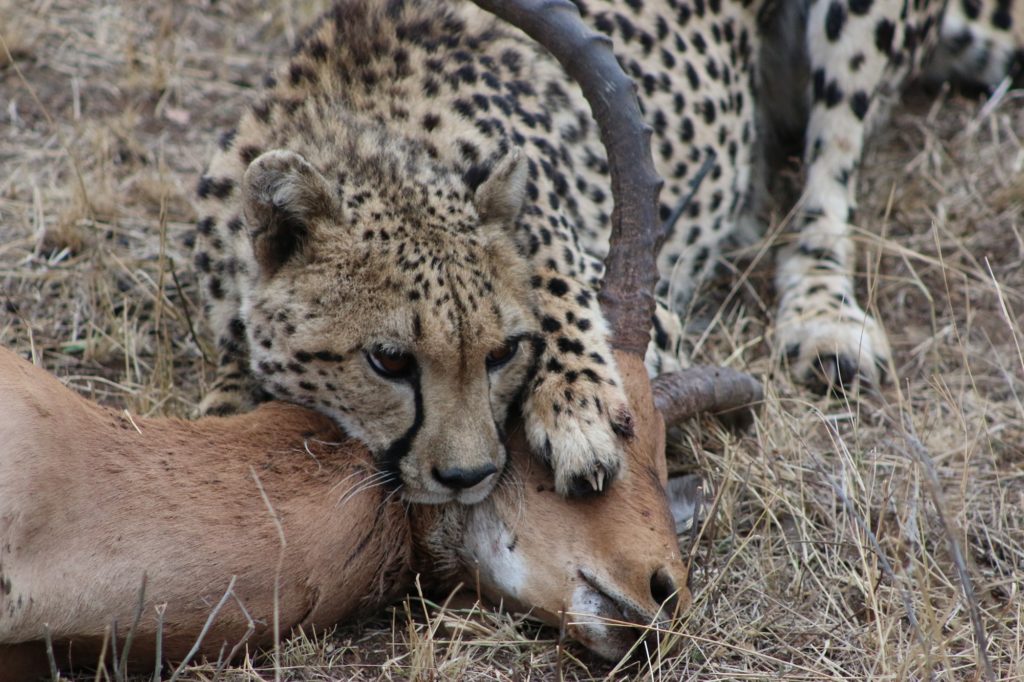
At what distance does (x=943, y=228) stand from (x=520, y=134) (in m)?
1.68

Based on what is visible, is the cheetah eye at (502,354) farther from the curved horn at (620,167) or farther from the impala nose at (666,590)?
the impala nose at (666,590)

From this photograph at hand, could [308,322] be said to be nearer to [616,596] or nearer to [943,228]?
[616,596]

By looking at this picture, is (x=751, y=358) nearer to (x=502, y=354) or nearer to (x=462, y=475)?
(x=502, y=354)

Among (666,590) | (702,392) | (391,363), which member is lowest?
(666,590)

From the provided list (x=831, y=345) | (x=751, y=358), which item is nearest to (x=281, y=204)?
(x=751, y=358)

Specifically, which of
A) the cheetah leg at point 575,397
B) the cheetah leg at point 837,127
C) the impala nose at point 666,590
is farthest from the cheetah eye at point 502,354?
the cheetah leg at point 837,127

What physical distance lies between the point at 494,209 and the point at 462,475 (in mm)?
753

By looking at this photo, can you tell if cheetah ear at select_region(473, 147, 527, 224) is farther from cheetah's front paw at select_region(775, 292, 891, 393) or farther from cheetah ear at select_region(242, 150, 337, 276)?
cheetah's front paw at select_region(775, 292, 891, 393)

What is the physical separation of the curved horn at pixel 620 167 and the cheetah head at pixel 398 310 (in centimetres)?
23

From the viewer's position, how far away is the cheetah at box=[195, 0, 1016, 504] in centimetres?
289

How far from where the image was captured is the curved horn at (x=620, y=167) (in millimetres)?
3193

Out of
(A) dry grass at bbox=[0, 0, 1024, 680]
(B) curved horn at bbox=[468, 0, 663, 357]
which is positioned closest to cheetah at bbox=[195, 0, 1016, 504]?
(B) curved horn at bbox=[468, 0, 663, 357]

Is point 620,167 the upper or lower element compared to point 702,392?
upper

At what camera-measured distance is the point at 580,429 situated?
292 cm
